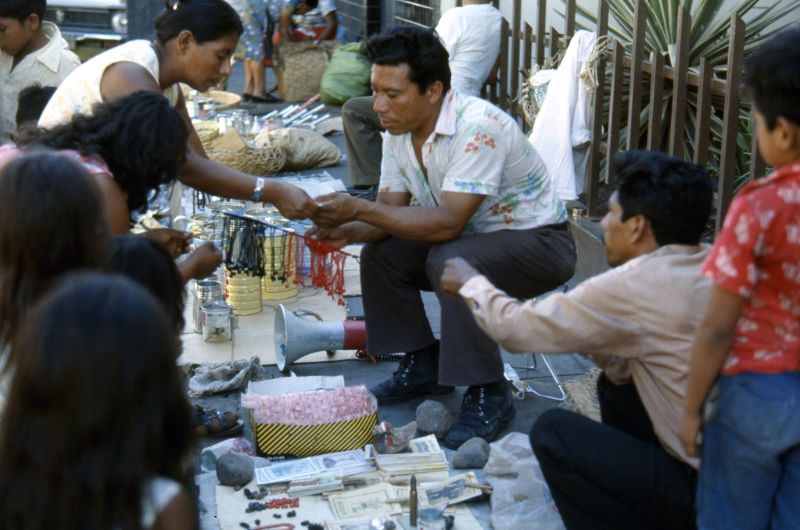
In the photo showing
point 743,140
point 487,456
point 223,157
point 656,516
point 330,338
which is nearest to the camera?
point 656,516

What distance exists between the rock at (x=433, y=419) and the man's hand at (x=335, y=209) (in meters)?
0.78

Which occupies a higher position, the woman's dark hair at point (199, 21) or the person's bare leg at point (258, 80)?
the woman's dark hair at point (199, 21)

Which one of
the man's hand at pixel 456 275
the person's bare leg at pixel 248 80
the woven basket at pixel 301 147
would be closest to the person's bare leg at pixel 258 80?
the person's bare leg at pixel 248 80

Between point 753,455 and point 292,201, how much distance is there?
7.70 ft

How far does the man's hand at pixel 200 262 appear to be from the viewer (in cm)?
387

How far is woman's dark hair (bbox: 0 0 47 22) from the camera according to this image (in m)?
5.47

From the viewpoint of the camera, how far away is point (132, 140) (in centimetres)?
357

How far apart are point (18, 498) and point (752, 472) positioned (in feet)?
5.34

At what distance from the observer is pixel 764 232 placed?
245 cm

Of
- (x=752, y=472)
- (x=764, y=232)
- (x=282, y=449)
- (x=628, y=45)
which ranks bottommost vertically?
(x=282, y=449)

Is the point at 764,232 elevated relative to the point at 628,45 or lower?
lower

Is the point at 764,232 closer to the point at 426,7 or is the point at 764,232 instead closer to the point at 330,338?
the point at 330,338

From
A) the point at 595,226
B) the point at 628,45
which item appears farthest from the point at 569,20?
the point at 595,226

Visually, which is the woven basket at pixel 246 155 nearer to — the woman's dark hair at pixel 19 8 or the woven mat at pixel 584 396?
the woman's dark hair at pixel 19 8
